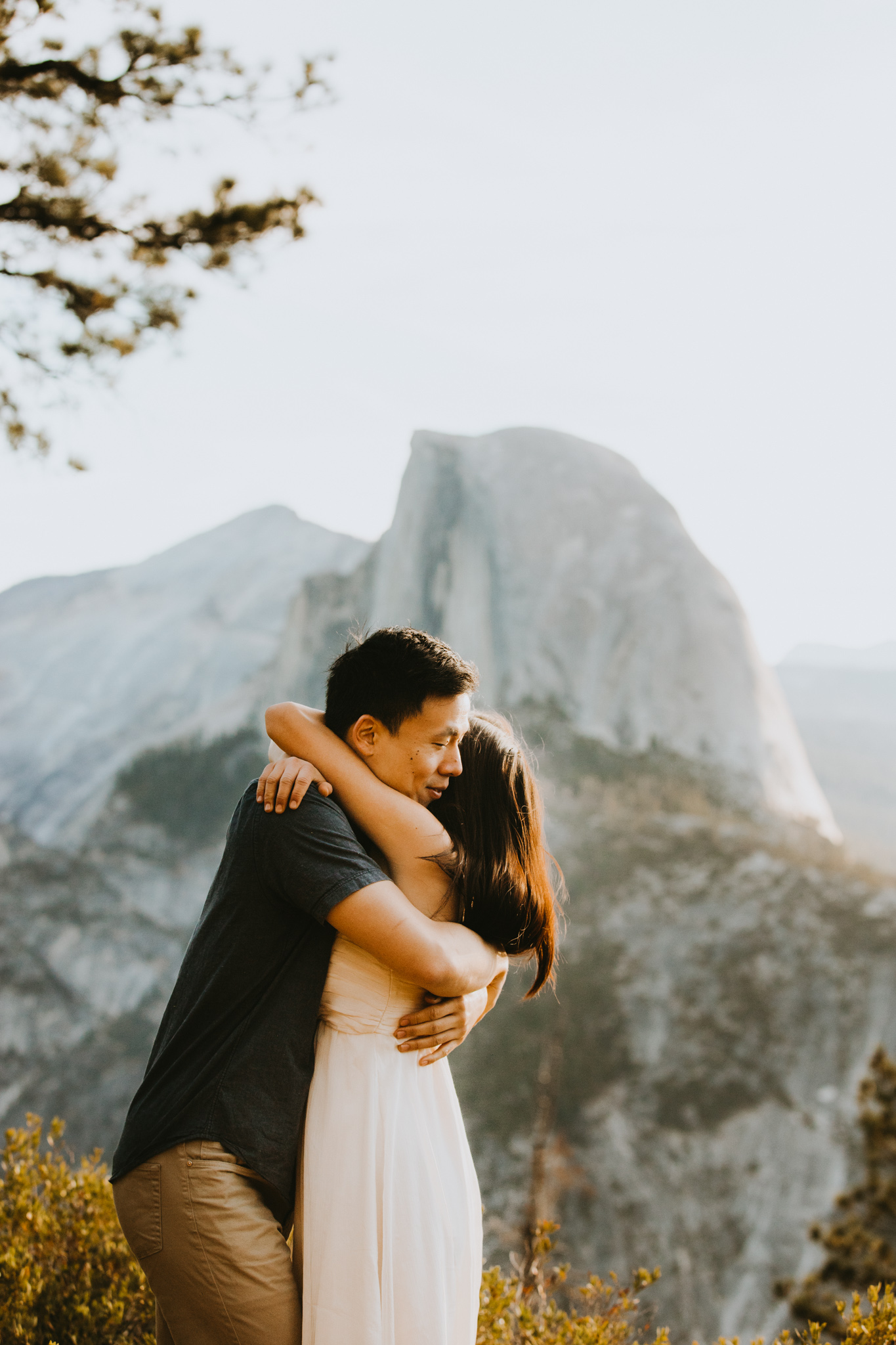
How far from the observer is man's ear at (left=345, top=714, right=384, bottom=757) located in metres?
1.80

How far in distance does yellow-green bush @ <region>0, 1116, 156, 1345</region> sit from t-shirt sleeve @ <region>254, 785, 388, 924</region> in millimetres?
1786

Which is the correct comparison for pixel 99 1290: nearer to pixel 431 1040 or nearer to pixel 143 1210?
pixel 143 1210

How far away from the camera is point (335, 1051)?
1624 mm

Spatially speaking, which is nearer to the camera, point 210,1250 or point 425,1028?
point 210,1250

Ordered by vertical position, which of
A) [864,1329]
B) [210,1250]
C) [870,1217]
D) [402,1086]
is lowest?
[870,1217]

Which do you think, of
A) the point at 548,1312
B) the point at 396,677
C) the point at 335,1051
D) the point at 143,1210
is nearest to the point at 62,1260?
the point at 548,1312

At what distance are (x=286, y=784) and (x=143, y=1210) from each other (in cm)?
68

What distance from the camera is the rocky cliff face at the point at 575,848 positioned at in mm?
13906

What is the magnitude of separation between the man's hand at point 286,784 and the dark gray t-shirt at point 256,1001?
0.05 feet

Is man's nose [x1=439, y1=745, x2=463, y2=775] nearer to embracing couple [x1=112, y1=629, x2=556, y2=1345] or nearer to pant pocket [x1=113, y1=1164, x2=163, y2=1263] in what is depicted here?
embracing couple [x1=112, y1=629, x2=556, y2=1345]

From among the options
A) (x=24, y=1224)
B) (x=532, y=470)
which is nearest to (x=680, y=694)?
(x=532, y=470)

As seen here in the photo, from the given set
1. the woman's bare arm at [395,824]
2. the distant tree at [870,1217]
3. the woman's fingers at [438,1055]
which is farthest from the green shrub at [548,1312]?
the distant tree at [870,1217]

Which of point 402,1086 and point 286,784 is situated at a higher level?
point 286,784

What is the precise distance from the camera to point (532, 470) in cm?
2525
